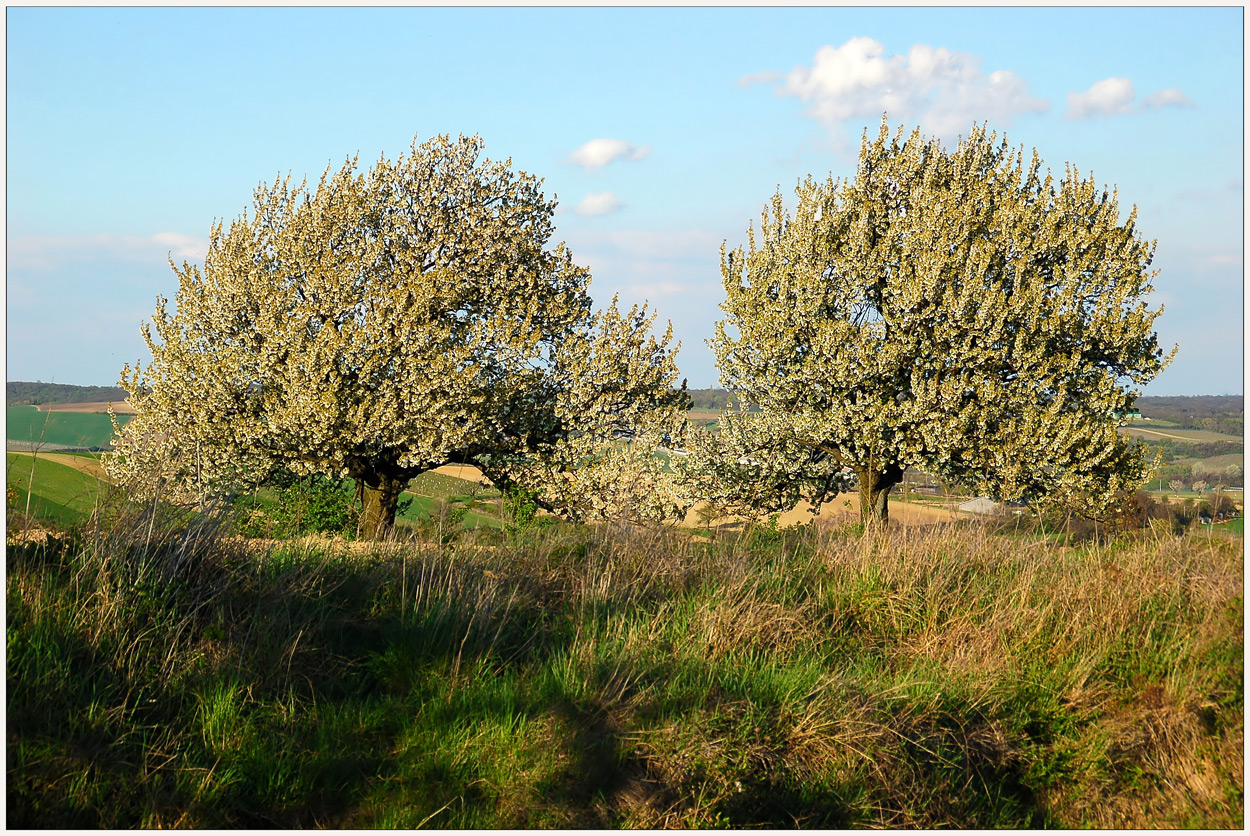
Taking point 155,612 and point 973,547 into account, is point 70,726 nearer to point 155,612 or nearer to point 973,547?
point 155,612

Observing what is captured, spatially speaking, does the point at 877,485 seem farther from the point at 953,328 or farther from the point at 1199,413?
the point at 1199,413

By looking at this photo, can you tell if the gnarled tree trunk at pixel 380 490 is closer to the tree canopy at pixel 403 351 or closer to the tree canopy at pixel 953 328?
the tree canopy at pixel 403 351

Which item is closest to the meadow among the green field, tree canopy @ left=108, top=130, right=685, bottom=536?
the green field

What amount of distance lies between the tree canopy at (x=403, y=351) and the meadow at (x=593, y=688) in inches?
501

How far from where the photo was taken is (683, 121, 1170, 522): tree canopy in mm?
20797

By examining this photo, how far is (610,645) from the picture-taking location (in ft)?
20.5

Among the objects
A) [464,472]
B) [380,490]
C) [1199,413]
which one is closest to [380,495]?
[380,490]

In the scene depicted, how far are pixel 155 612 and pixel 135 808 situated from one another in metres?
1.31

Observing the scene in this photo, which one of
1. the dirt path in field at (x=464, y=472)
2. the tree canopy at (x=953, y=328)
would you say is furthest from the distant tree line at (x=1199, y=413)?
the dirt path in field at (x=464, y=472)

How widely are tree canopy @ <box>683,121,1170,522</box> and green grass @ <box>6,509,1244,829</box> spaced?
530 inches

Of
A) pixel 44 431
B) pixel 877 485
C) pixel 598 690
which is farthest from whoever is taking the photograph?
pixel 877 485

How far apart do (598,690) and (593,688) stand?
0.04m

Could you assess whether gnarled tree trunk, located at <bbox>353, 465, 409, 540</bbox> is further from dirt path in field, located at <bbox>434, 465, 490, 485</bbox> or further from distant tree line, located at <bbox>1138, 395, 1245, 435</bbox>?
distant tree line, located at <bbox>1138, 395, 1245, 435</bbox>

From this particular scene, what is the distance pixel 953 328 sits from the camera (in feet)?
68.0
